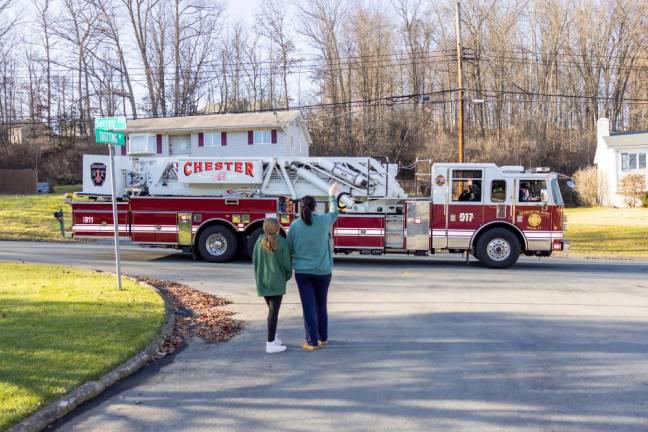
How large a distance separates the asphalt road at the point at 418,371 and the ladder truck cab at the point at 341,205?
11.4ft

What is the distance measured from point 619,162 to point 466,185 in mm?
28874

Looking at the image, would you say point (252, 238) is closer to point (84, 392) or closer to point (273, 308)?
point (273, 308)

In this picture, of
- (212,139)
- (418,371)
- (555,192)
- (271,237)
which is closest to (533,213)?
(555,192)

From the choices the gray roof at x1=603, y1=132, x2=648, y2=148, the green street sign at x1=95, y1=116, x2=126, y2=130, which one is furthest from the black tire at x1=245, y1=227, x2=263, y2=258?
the gray roof at x1=603, y1=132, x2=648, y2=148

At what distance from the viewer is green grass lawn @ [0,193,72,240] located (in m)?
23.8

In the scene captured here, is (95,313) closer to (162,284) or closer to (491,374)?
(162,284)

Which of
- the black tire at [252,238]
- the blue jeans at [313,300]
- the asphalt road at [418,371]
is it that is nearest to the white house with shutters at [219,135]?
the black tire at [252,238]

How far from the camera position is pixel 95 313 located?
811cm

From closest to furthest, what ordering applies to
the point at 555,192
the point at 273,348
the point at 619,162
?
1. the point at 273,348
2. the point at 555,192
3. the point at 619,162

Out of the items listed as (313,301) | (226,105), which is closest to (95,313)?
(313,301)

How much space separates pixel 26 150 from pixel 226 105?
1837 centimetres

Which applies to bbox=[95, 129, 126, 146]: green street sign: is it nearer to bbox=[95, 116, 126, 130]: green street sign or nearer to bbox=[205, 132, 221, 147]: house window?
bbox=[95, 116, 126, 130]: green street sign

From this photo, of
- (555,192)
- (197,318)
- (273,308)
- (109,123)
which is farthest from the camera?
(555,192)

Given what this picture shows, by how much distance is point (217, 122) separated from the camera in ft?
A: 136
